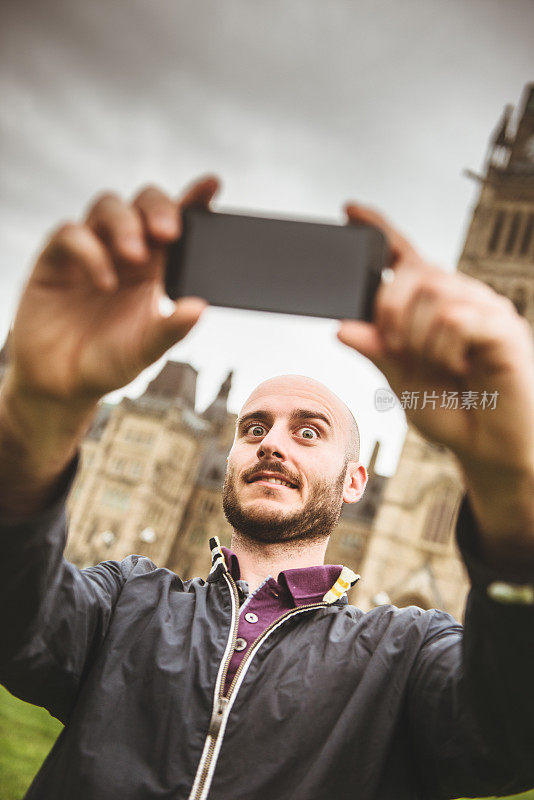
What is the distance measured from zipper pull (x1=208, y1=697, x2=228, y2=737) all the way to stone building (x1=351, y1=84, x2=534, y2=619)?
22.4 meters

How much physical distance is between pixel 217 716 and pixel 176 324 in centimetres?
122

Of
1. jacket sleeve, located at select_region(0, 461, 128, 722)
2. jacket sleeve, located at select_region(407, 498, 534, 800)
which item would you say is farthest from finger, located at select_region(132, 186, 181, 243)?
jacket sleeve, located at select_region(407, 498, 534, 800)

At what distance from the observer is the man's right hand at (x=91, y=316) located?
1260mm

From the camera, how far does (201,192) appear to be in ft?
4.42

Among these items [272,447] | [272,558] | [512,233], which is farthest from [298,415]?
[512,233]

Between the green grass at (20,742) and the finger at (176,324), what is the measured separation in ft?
18.2

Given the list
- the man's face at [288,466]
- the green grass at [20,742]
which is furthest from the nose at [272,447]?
the green grass at [20,742]

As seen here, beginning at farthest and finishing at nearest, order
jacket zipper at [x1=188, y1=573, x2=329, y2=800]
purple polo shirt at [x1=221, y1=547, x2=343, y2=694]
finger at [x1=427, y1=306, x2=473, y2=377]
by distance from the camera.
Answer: purple polo shirt at [x1=221, y1=547, x2=343, y2=694]
jacket zipper at [x1=188, y1=573, x2=329, y2=800]
finger at [x1=427, y1=306, x2=473, y2=377]

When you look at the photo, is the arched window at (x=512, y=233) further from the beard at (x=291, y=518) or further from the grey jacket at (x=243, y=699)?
the grey jacket at (x=243, y=699)

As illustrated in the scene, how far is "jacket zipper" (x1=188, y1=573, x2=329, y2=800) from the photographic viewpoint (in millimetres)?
1831

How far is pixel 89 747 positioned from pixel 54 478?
87cm

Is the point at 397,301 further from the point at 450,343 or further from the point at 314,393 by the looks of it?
the point at 314,393

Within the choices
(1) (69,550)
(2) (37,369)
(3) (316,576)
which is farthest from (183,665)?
(1) (69,550)

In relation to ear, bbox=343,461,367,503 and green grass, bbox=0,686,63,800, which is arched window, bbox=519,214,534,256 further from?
ear, bbox=343,461,367,503
